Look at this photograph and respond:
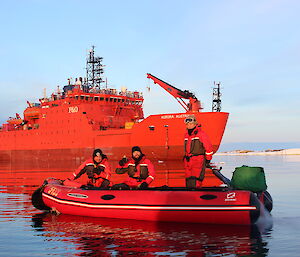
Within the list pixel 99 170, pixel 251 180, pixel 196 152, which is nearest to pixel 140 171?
pixel 99 170

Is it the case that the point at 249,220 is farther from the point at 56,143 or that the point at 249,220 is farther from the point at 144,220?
the point at 56,143

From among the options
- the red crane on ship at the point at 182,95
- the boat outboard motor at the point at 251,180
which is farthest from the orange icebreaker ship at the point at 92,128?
the boat outboard motor at the point at 251,180

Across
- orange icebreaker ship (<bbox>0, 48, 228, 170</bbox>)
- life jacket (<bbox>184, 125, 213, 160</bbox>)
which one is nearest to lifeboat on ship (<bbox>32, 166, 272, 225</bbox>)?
life jacket (<bbox>184, 125, 213, 160</bbox>)

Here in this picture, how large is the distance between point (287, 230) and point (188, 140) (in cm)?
320

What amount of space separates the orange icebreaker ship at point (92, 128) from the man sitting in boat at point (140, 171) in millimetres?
19325

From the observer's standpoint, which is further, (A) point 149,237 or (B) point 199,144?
(B) point 199,144

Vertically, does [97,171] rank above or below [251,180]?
above

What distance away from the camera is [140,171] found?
1031 centimetres

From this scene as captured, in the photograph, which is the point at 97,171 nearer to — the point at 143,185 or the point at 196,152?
the point at 143,185

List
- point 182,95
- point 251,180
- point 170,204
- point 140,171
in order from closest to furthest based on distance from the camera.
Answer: point 170,204 → point 251,180 → point 140,171 → point 182,95

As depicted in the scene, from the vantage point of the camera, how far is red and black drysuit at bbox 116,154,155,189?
10.2m

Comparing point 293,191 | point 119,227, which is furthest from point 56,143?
point 119,227

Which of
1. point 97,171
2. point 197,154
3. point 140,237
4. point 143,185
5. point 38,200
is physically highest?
point 197,154

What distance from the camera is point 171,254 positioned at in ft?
21.0
